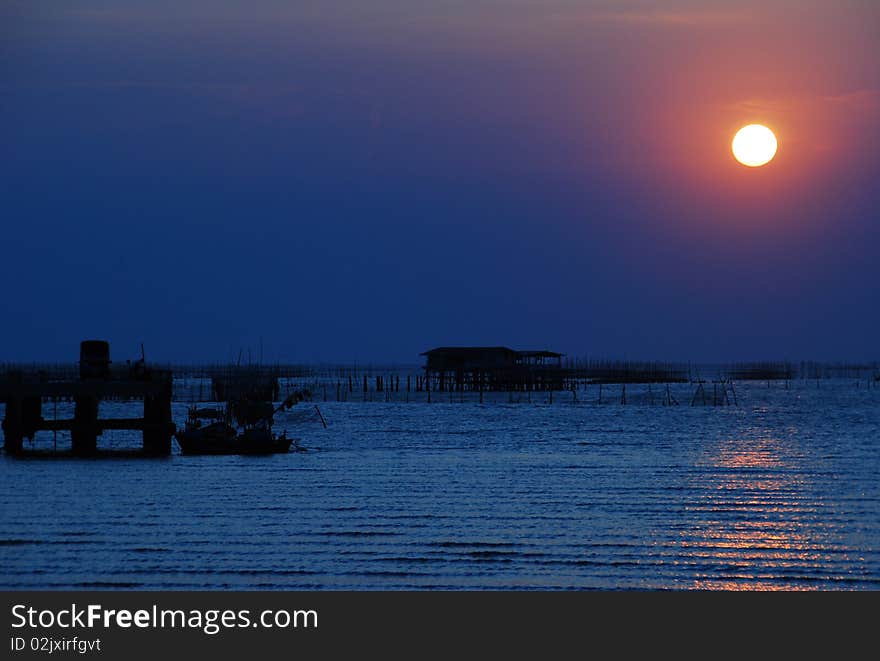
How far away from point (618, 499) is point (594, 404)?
2352 inches

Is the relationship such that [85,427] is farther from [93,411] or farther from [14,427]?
[14,427]

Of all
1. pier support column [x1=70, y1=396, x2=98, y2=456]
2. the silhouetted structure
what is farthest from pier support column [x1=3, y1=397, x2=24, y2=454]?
pier support column [x1=70, y1=396, x2=98, y2=456]

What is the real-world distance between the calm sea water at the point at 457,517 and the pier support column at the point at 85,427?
208 cm

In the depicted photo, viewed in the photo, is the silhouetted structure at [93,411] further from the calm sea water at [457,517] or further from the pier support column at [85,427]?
the calm sea water at [457,517]

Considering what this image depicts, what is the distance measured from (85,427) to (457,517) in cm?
1971

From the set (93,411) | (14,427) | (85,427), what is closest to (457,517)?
(93,411)

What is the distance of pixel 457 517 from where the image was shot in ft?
84.1

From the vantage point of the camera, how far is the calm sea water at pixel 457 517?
64.1 ft

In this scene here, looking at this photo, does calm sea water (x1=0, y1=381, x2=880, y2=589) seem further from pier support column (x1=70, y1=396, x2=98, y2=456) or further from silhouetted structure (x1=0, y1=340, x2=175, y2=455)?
pier support column (x1=70, y1=396, x2=98, y2=456)

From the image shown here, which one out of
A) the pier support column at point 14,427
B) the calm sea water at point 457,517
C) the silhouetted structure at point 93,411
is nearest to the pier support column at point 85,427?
the silhouetted structure at point 93,411

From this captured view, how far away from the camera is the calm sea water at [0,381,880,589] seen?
64.1 feet

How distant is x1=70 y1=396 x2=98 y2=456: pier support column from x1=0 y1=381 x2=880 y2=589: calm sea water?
2077 mm

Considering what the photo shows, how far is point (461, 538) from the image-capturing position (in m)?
22.8
